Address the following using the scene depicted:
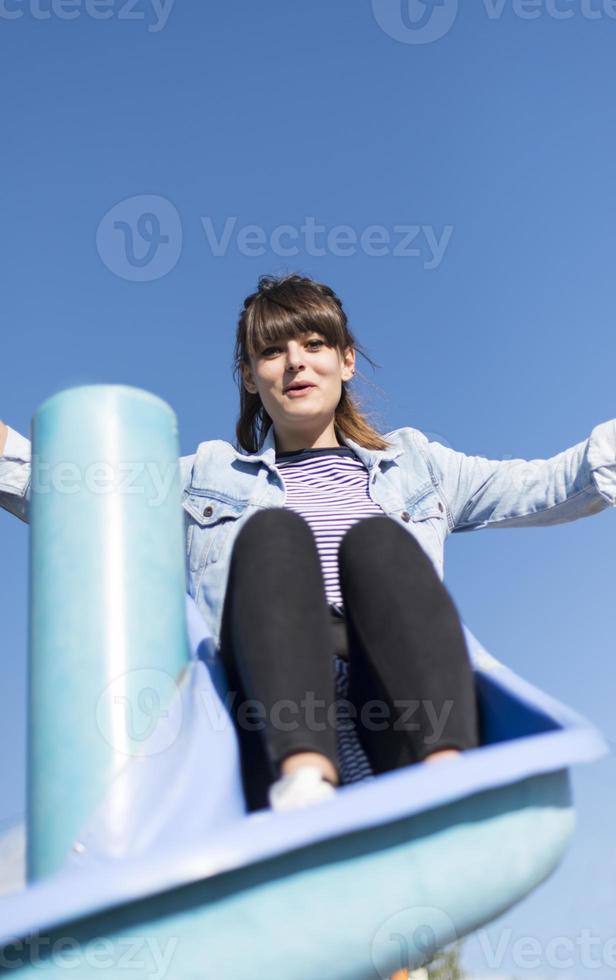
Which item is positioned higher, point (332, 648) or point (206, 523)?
point (206, 523)

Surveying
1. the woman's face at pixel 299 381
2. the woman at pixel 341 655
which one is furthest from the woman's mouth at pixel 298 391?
the woman at pixel 341 655

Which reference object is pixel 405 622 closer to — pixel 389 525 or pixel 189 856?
pixel 389 525

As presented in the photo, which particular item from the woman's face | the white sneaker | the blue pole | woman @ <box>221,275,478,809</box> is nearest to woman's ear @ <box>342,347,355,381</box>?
the woman's face

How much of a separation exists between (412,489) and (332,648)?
745 millimetres

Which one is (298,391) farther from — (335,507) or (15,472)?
(15,472)

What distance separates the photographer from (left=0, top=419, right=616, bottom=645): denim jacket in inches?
70.1

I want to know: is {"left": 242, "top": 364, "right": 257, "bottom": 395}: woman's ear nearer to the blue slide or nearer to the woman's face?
the woman's face

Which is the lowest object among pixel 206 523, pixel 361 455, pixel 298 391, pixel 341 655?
pixel 341 655

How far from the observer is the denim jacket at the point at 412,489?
5.84ft

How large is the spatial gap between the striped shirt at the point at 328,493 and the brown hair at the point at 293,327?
10 centimetres

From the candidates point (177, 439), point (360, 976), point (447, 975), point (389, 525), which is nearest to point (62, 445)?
point (177, 439)

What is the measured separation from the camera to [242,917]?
100 cm

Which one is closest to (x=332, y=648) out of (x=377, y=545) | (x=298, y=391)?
(x=377, y=545)

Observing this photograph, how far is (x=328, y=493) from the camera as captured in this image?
1.91 m
